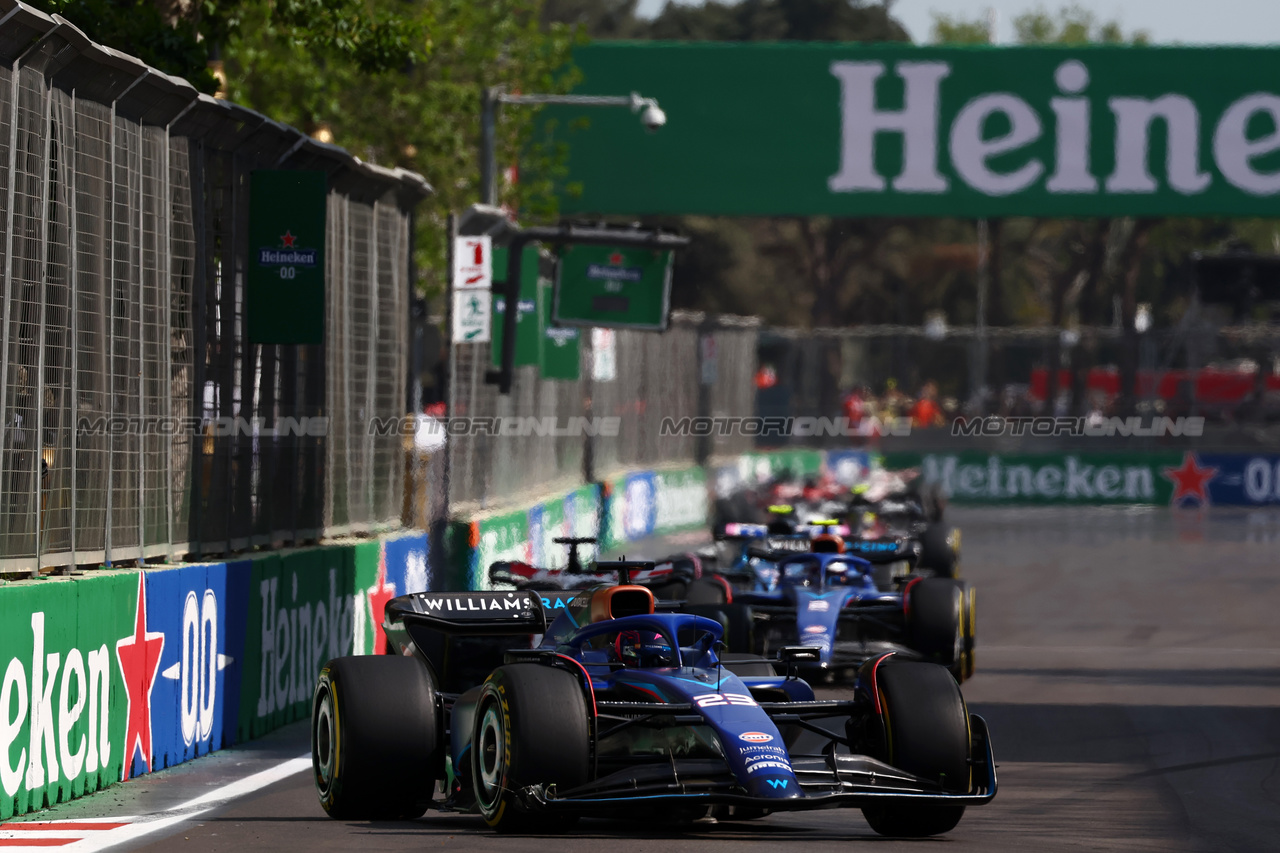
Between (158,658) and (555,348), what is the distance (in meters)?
14.7

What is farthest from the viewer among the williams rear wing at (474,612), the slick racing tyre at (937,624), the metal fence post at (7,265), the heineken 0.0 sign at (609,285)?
the heineken 0.0 sign at (609,285)

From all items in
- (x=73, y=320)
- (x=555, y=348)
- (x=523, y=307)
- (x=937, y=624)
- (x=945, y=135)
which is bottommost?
(x=937, y=624)

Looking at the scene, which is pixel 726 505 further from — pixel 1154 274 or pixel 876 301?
pixel 1154 274

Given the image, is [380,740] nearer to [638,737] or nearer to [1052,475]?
[638,737]

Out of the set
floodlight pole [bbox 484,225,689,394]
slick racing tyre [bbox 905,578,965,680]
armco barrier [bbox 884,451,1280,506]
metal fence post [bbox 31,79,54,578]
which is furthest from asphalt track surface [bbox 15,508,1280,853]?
armco barrier [bbox 884,451,1280,506]

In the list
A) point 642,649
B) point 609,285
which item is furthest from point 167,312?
point 609,285

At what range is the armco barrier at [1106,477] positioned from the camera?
4056cm

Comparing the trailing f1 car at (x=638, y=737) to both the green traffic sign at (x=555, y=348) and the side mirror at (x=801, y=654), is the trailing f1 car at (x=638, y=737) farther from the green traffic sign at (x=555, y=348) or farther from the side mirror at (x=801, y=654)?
the green traffic sign at (x=555, y=348)

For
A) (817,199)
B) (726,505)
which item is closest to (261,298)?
(726,505)

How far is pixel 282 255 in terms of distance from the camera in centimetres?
1312

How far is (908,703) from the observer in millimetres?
8750

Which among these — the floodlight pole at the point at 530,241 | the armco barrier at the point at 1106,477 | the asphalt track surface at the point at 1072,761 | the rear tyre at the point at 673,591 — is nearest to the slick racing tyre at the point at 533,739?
the asphalt track surface at the point at 1072,761

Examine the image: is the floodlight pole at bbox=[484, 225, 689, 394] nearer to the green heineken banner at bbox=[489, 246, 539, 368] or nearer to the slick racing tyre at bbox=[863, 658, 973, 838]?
the green heineken banner at bbox=[489, 246, 539, 368]

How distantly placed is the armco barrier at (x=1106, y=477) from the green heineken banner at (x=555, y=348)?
16824 millimetres
